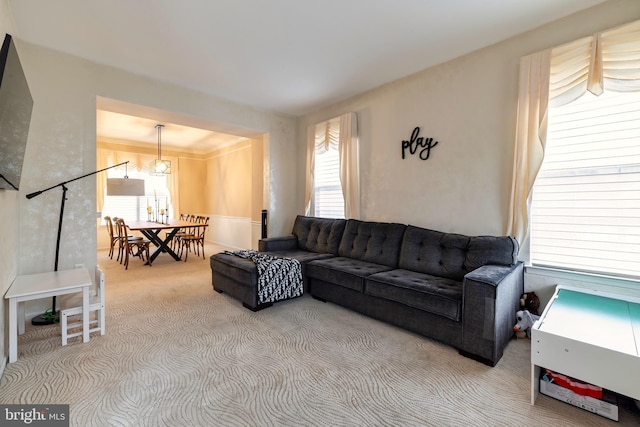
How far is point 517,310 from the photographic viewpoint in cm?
260

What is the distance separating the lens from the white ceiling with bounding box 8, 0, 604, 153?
2.33 metres

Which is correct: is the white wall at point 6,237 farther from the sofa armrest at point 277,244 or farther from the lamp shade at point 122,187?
the lamp shade at point 122,187

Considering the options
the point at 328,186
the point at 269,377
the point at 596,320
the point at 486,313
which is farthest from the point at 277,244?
the point at 596,320

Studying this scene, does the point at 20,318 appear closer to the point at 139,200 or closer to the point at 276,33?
the point at 276,33

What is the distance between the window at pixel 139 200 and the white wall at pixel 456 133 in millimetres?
5913

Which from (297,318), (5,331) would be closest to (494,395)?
(297,318)

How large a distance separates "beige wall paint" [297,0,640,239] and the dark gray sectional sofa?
0.36 meters

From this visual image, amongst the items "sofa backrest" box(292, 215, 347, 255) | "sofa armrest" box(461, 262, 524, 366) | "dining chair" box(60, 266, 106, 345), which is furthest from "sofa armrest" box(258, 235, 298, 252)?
"sofa armrest" box(461, 262, 524, 366)

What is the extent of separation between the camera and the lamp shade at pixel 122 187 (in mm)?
5150

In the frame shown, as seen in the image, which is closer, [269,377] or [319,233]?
[269,377]

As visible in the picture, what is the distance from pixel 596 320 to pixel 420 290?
1.11 metres

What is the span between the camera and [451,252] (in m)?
2.89

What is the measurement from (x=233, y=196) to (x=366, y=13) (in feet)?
18.1

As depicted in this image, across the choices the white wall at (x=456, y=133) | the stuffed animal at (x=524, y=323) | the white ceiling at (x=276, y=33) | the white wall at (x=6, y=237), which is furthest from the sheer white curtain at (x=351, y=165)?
the white wall at (x=6, y=237)
